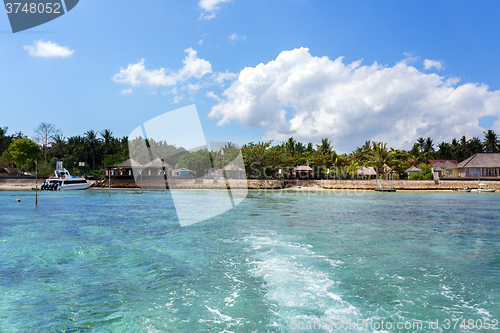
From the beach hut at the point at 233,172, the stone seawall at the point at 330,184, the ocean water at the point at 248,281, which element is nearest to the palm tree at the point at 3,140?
the stone seawall at the point at 330,184

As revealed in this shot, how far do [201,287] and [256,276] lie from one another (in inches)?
71.2

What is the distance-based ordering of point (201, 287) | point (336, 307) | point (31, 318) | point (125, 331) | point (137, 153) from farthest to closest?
1. point (137, 153)
2. point (201, 287)
3. point (336, 307)
4. point (31, 318)
5. point (125, 331)

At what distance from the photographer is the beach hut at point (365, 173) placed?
206ft

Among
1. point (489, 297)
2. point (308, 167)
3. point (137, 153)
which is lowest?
point (489, 297)

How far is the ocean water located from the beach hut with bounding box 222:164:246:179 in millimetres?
44502

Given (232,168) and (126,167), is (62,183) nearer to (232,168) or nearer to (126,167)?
(126,167)

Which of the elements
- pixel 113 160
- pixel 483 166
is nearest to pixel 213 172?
pixel 113 160

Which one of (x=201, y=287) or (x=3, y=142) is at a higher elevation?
(x=3, y=142)

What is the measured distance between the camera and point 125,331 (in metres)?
5.63

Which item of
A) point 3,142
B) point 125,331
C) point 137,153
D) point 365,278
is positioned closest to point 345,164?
point 137,153

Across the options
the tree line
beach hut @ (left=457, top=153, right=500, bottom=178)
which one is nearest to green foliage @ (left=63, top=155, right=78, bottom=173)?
the tree line

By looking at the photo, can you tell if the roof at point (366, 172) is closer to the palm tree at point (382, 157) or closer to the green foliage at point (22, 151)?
the palm tree at point (382, 157)

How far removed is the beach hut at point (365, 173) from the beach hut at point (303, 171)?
1003cm

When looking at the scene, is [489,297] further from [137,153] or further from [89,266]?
[137,153]
